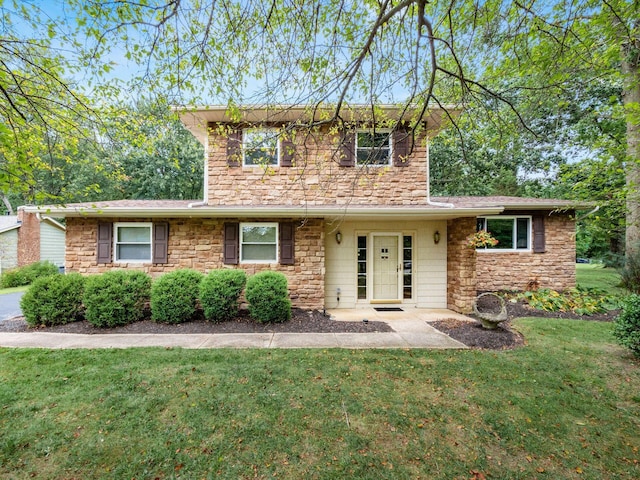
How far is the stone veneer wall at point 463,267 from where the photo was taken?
6.69 metres

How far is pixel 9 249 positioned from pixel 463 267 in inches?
712

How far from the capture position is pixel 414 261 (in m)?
7.62

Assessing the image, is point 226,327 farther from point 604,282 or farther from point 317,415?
point 604,282

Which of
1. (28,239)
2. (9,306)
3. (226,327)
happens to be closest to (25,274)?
(28,239)

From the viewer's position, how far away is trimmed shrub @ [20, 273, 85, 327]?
5.52 m

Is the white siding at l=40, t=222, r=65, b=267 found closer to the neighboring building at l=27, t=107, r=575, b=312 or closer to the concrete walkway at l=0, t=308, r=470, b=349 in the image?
the neighboring building at l=27, t=107, r=575, b=312

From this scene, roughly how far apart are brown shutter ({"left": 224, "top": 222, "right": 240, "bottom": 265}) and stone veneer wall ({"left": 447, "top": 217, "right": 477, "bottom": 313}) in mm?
5471

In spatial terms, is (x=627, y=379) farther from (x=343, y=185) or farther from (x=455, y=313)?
(x=343, y=185)

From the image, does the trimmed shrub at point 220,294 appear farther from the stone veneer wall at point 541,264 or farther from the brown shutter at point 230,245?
the stone veneer wall at point 541,264

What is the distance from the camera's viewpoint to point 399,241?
7.62 m

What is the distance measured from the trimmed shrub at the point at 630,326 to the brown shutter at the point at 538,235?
206 inches

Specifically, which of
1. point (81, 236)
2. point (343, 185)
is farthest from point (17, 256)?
point (343, 185)

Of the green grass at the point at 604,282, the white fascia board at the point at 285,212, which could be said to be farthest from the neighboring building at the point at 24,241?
the green grass at the point at 604,282

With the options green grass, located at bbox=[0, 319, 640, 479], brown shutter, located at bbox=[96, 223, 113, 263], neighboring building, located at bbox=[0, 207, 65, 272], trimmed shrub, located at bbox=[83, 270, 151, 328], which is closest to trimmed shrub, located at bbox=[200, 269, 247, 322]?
trimmed shrub, located at bbox=[83, 270, 151, 328]
